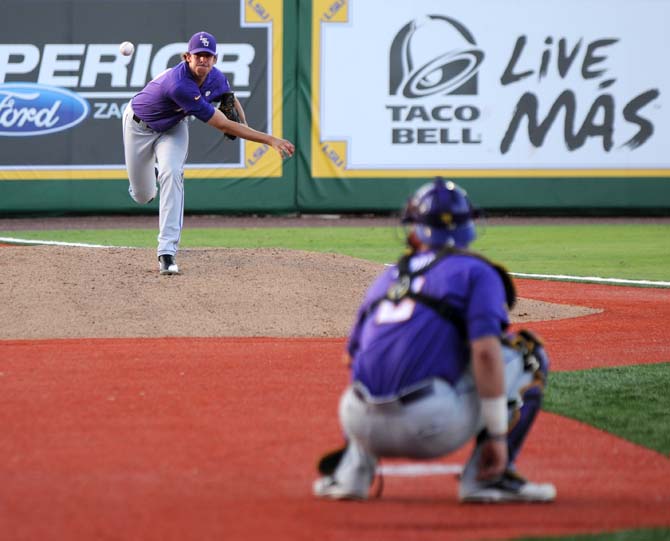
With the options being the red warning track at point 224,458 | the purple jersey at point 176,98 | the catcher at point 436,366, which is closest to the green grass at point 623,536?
the red warning track at point 224,458

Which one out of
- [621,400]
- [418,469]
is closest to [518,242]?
[621,400]

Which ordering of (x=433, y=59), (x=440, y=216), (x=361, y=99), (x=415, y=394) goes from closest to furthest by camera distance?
(x=415, y=394), (x=440, y=216), (x=361, y=99), (x=433, y=59)

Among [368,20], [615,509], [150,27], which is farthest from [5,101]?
[615,509]

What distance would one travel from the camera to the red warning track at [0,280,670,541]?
15.1ft

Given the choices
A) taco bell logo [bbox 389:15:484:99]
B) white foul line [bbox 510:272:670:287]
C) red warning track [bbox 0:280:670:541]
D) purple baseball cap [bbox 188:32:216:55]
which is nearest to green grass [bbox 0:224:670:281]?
white foul line [bbox 510:272:670:287]

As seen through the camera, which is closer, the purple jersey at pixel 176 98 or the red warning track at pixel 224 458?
the red warning track at pixel 224 458

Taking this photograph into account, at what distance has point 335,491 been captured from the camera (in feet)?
16.1

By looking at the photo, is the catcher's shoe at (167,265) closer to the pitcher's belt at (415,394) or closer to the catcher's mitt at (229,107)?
the catcher's mitt at (229,107)

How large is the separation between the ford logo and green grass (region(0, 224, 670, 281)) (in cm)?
185

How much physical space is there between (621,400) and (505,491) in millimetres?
2533

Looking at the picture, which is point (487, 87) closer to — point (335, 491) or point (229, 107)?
point (229, 107)

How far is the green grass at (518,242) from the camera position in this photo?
15000 millimetres

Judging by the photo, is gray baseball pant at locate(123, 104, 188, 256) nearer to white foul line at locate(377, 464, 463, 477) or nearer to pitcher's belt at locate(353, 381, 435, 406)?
white foul line at locate(377, 464, 463, 477)

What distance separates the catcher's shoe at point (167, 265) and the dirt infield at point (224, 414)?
0.12 metres
